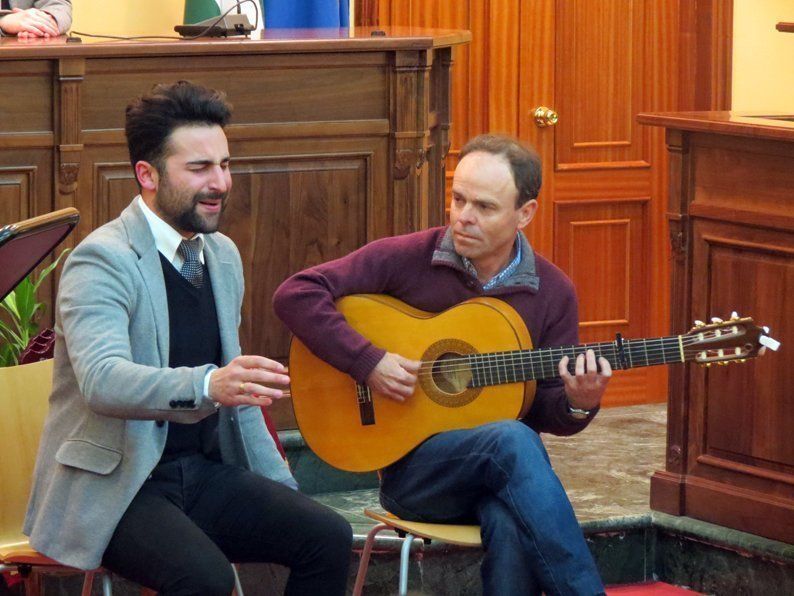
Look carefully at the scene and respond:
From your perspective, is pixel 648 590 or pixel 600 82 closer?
pixel 648 590

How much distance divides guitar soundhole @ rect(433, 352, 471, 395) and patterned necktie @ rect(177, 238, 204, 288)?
539 mm

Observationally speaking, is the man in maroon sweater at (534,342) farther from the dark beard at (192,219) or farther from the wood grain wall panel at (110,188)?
the wood grain wall panel at (110,188)

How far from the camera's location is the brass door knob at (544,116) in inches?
210

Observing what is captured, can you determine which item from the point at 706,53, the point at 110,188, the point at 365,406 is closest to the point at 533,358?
the point at 365,406

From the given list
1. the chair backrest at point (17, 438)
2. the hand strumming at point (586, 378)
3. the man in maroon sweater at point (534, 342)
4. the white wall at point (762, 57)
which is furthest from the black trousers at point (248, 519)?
the white wall at point (762, 57)

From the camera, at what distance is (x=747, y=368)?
3.87 meters

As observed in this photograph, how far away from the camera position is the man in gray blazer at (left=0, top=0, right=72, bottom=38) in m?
4.38

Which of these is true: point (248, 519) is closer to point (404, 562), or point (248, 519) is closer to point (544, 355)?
point (404, 562)

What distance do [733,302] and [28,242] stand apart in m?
1.94

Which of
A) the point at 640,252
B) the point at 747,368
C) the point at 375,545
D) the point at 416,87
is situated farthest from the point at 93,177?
the point at 640,252

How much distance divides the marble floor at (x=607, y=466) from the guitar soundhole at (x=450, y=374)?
87 centimetres

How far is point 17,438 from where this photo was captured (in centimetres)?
312

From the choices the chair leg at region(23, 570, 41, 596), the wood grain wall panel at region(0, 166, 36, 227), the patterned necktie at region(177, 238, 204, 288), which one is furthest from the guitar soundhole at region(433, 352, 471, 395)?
the wood grain wall panel at region(0, 166, 36, 227)

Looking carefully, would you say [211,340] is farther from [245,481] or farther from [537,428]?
[537,428]
